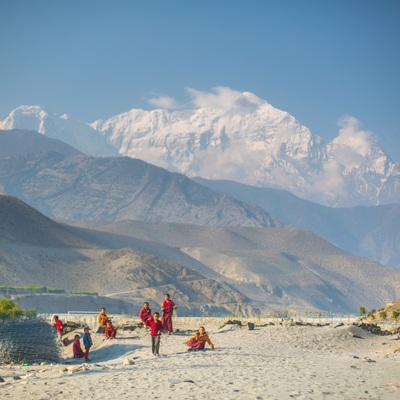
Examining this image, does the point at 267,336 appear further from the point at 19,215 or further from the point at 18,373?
the point at 19,215

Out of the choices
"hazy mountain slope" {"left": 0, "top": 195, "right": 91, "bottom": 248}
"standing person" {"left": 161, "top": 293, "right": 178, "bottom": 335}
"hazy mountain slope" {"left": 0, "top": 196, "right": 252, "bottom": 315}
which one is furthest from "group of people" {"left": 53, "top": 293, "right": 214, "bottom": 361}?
"hazy mountain slope" {"left": 0, "top": 195, "right": 91, "bottom": 248}

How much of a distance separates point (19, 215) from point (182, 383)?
12252cm

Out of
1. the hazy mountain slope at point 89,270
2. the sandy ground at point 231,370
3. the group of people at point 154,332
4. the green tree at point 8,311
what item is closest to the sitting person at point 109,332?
the group of people at point 154,332

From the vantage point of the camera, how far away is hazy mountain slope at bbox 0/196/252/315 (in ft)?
377

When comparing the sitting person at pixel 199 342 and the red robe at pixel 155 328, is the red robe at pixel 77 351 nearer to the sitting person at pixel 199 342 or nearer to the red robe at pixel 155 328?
the red robe at pixel 155 328

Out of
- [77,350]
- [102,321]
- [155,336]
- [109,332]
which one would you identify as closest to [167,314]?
[109,332]

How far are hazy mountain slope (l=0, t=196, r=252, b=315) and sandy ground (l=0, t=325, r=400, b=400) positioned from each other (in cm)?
7358

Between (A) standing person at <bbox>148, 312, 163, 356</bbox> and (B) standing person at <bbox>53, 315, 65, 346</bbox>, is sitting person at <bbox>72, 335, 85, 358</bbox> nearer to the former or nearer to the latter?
(A) standing person at <bbox>148, 312, 163, 356</bbox>

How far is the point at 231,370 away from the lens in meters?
24.2

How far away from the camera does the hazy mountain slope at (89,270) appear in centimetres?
11488

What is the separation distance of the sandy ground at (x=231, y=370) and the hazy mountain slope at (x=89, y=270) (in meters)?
73.6

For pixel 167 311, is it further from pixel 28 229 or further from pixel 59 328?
pixel 28 229

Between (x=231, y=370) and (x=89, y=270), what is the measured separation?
328ft

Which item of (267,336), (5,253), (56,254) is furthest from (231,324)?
(56,254)
